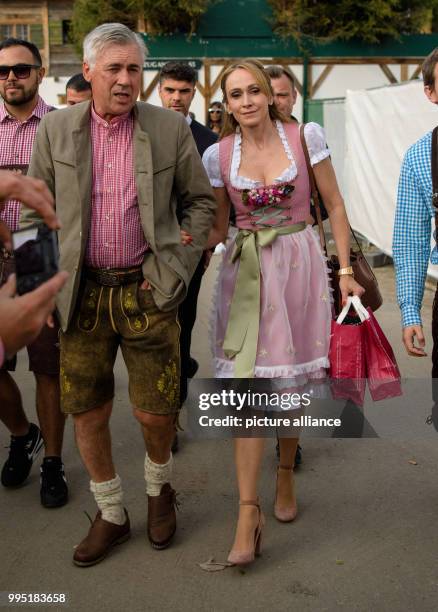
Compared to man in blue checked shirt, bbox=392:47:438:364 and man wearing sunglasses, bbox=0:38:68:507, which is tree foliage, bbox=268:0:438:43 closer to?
man wearing sunglasses, bbox=0:38:68:507

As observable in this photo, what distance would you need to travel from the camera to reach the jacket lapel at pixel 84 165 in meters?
3.03

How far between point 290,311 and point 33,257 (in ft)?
6.01

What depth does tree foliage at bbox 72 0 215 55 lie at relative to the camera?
20125 millimetres

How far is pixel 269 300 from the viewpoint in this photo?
3273 mm

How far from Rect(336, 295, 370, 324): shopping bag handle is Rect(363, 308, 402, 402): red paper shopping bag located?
0.02 m

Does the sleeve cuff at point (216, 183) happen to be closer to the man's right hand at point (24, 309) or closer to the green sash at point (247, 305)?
the green sash at point (247, 305)

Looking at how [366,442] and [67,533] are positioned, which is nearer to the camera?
[67,533]

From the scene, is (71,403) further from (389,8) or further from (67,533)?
(389,8)

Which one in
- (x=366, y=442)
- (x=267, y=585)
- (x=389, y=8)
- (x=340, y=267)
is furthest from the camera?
(x=389, y=8)

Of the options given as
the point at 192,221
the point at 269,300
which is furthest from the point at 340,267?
the point at 192,221

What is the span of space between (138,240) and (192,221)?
258 millimetres

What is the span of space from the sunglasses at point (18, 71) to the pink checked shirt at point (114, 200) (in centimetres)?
92

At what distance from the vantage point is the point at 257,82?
327 cm

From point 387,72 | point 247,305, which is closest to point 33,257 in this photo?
point 247,305
